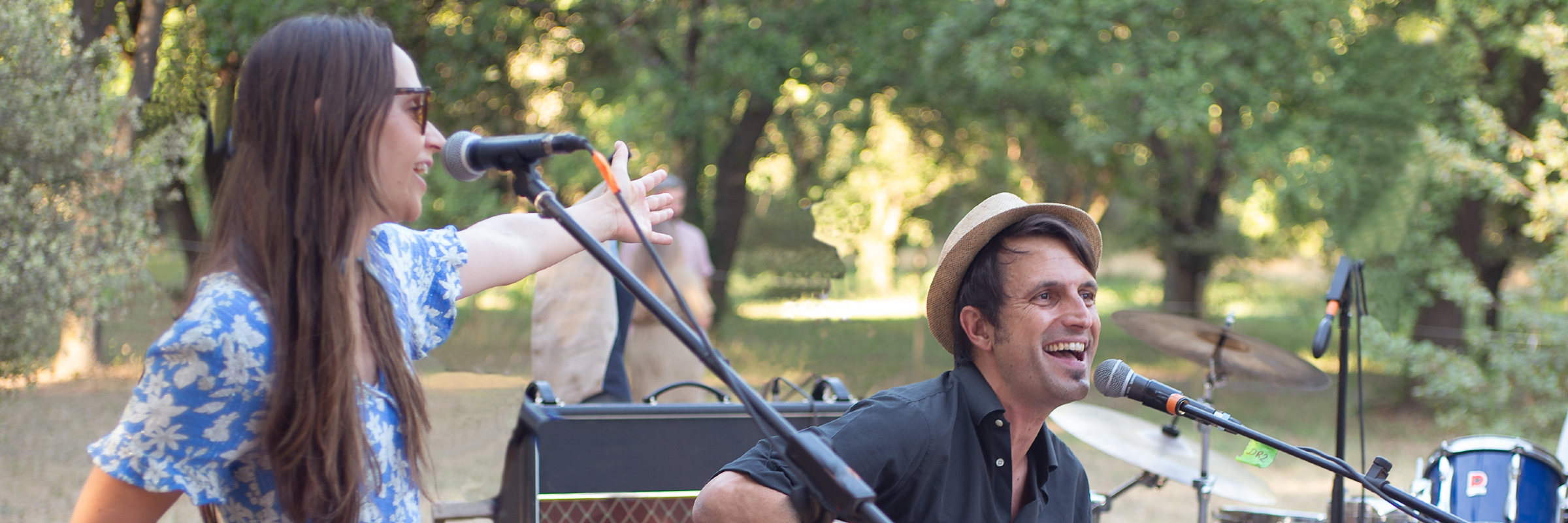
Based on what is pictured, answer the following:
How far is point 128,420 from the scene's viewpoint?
1.34 meters

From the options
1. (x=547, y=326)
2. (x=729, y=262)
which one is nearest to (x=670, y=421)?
(x=547, y=326)

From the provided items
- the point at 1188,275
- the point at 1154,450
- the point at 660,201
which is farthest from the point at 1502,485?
the point at 1188,275

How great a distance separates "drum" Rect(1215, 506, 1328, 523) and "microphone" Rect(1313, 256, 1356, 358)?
93cm

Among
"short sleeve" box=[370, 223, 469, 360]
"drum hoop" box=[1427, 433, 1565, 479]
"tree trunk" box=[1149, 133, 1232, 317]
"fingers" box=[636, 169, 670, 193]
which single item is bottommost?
"drum hoop" box=[1427, 433, 1565, 479]

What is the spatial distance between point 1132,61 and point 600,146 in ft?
26.6

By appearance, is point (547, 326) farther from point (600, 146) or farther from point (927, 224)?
point (927, 224)

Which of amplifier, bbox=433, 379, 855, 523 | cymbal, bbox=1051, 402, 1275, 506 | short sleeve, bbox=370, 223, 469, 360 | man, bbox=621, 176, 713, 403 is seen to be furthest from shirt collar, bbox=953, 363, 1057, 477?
man, bbox=621, 176, 713, 403

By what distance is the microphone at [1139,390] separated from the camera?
2055 millimetres

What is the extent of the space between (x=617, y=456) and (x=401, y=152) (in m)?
2.04

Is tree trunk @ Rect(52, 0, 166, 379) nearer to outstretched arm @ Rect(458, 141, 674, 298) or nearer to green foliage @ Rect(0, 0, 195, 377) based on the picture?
green foliage @ Rect(0, 0, 195, 377)

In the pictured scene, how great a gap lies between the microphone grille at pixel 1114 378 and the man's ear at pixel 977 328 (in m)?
0.30

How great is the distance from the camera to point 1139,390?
6.87 feet

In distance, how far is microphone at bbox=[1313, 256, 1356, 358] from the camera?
3.76 meters

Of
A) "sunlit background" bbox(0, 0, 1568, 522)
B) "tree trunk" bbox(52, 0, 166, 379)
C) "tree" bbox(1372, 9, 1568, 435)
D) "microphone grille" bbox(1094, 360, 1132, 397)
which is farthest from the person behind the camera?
"tree" bbox(1372, 9, 1568, 435)
